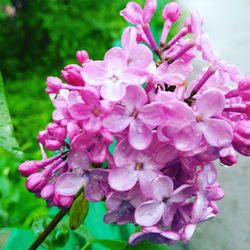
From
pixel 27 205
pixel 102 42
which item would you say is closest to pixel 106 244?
pixel 27 205

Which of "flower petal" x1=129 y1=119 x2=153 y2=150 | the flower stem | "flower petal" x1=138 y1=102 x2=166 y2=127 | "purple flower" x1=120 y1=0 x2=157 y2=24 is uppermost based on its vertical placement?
"purple flower" x1=120 y1=0 x2=157 y2=24

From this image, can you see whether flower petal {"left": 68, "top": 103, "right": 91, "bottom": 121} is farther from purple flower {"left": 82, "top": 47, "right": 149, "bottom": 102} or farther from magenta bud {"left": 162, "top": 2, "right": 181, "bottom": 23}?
magenta bud {"left": 162, "top": 2, "right": 181, "bottom": 23}

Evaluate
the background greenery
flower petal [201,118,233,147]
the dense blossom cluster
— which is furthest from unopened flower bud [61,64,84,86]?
the background greenery

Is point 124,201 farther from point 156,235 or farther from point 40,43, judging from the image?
point 40,43

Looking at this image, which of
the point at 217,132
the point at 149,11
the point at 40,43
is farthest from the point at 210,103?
the point at 40,43

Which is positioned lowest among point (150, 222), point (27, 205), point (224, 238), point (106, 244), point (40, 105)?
point (40, 105)

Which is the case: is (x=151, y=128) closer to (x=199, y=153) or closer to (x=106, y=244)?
(x=199, y=153)
